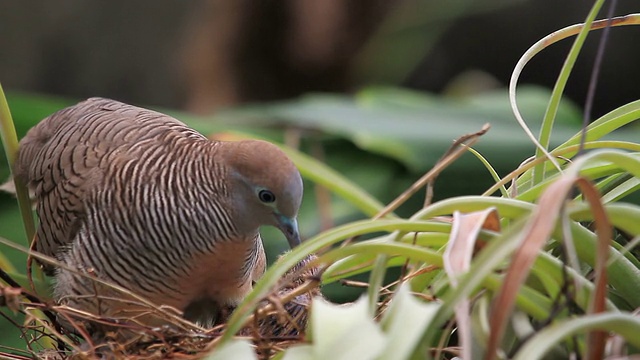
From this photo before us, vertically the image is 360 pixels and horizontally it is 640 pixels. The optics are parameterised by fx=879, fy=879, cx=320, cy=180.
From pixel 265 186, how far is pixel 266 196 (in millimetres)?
23

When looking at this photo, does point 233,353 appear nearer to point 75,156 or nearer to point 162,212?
point 162,212

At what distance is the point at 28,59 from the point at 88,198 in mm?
3928

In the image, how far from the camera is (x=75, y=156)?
1.34 meters

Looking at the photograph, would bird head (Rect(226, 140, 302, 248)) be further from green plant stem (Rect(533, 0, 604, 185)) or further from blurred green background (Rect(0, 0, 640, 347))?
blurred green background (Rect(0, 0, 640, 347))

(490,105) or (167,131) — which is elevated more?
(167,131)

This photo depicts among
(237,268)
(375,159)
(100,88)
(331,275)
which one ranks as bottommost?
(100,88)

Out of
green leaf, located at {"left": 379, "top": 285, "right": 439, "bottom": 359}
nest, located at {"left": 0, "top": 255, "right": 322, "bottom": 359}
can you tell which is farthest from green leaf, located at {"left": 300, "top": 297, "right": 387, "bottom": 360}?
nest, located at {"left": 0, "top": 255, "right": 322, "bottom": 359}

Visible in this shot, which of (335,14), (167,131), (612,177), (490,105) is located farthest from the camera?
(335,14)

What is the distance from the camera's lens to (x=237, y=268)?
4.16 feet

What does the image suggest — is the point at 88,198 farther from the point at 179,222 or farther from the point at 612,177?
the point at 612,177

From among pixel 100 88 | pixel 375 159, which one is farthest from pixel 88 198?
pixel 100 88

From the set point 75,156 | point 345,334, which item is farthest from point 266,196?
point 345,334

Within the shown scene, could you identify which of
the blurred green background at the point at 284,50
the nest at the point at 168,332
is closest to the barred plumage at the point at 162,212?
the nest at the point at 168,332

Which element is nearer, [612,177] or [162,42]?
[612,177]
